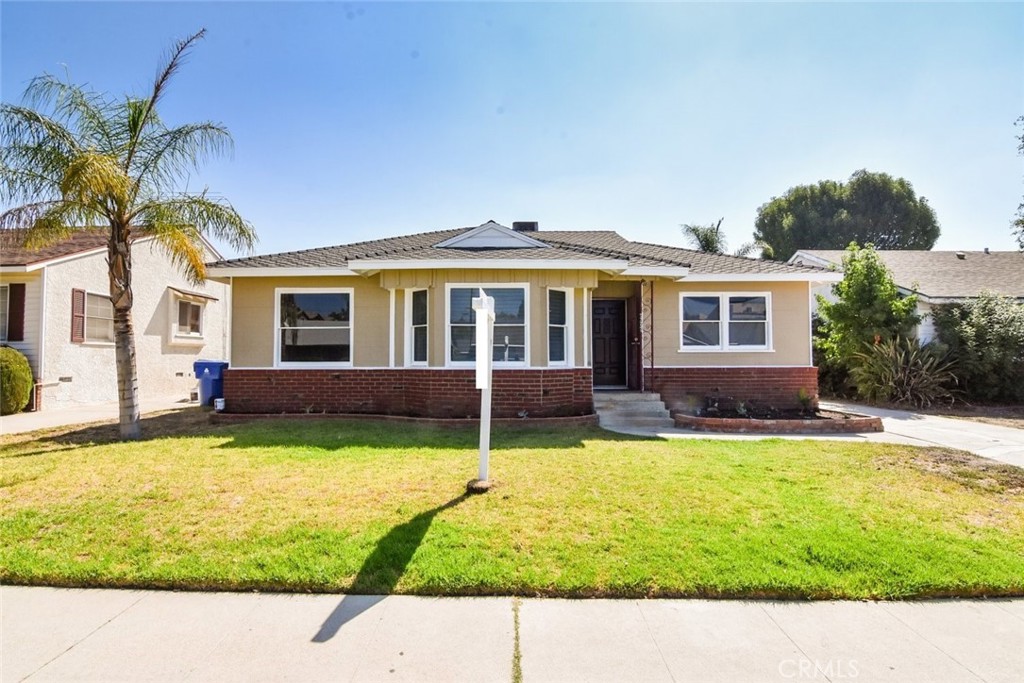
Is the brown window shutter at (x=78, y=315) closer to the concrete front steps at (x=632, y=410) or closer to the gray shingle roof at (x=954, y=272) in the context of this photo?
the concrete front steps at (x=632, y=410)

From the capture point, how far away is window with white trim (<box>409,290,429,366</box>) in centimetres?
1059

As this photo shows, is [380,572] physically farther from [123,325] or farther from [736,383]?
[736,383]

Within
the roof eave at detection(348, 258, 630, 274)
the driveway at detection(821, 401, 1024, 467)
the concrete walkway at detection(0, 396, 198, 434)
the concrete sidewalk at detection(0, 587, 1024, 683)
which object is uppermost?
the roof eave at detection(348, 258, 630, 274)

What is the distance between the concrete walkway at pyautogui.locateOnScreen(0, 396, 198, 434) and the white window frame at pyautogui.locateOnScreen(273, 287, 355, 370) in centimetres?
372

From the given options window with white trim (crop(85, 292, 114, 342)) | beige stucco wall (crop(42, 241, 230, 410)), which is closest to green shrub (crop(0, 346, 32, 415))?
beige stucco wall (crop(42, 241, 230, 410))

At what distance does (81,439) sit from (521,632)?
357 inches

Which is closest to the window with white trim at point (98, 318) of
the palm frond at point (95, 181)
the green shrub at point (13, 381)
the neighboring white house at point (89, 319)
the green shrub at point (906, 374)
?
the neighboring white house at point (89, 319)

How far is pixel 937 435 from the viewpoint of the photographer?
357 inches

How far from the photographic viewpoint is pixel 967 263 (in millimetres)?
20281

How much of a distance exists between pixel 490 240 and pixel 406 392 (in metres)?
3.74

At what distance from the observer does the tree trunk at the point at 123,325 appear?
8.43m

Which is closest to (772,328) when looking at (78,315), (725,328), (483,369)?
(725,328)

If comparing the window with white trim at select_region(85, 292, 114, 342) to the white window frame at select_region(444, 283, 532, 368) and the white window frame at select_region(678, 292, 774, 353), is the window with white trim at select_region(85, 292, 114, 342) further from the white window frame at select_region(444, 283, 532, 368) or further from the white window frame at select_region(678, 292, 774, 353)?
the white window frame at select_region(678, 292, 774, 353)

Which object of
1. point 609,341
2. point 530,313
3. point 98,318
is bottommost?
point 609,341
